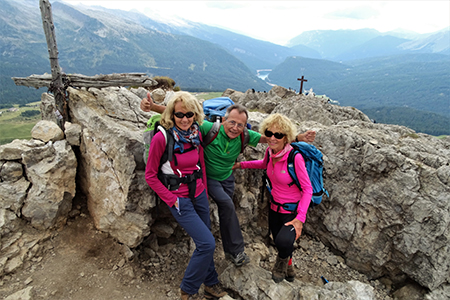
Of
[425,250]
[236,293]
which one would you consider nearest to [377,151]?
[425,250]

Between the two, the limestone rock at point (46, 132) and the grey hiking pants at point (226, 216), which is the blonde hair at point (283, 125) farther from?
the limestone rock at point (46, 132)

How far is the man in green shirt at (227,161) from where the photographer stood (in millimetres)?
6938

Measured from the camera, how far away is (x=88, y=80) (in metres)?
10.1

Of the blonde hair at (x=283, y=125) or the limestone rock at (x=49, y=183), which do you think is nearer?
the blonde hair at (x=283, y=125)

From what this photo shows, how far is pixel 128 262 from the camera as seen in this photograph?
849cm

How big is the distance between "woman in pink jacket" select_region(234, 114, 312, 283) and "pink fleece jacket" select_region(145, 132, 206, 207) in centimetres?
218

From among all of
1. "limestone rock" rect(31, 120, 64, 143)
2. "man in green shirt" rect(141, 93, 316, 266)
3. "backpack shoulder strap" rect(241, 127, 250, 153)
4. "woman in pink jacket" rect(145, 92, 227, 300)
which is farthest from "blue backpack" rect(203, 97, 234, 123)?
"limestone rock" rect(31, 120, 64, 143)

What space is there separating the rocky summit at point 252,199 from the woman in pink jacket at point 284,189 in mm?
1969

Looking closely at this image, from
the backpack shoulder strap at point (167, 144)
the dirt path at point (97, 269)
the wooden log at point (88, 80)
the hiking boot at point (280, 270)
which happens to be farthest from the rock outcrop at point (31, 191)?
the hiking boot at point (280, 270)

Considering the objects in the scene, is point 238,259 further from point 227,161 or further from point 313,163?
point 313,163

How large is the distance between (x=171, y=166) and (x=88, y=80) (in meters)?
6.51

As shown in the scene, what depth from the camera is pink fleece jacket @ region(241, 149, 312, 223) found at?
6855mm

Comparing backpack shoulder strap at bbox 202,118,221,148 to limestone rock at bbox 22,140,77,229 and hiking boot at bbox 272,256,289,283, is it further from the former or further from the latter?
limestone rock at bbox 22,140,77,229

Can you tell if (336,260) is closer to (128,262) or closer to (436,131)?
(128,262)
